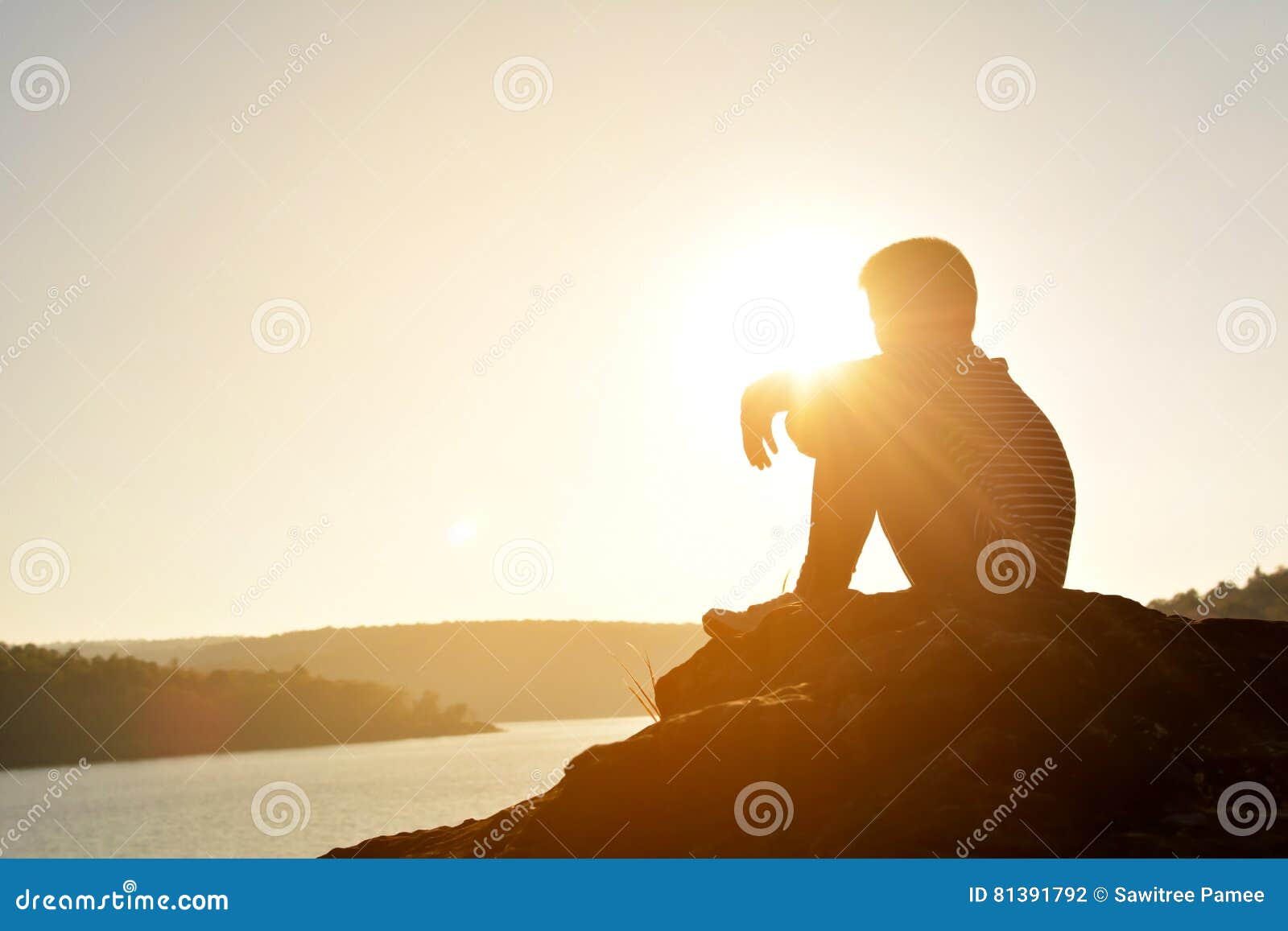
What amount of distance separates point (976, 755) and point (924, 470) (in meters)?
1.84

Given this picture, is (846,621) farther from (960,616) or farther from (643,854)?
Answer: (643,854)

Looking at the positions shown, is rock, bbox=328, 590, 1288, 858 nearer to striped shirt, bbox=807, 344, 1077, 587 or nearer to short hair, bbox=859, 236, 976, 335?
striped shirt, bbox=807, 344, 1077, 587

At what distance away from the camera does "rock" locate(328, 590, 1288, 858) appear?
436 centimetres

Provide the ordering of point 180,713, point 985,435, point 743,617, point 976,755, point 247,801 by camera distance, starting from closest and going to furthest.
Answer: point 976,755 < point 985,435 < point 743,617 < point 247,801 < point 180,713

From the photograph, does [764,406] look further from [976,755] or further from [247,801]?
[247,801]

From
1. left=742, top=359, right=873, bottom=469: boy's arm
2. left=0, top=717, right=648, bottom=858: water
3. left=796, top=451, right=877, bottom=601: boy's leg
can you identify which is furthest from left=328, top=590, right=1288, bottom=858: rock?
left=0, top=717, right=648, bottom=858: water

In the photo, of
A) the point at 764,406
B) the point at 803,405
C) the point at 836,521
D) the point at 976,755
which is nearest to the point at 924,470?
the point at 836,521

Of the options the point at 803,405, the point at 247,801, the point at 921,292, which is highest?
the point at 247,801

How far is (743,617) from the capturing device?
6.37 metres

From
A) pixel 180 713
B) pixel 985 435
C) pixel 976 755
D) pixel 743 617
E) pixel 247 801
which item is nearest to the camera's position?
pixel 976 755

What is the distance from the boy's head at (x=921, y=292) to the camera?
6566 millimetres

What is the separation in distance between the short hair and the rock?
2.06 m

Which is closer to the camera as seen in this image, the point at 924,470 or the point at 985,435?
the point at 924,470

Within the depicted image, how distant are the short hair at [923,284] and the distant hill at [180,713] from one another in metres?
85.3
